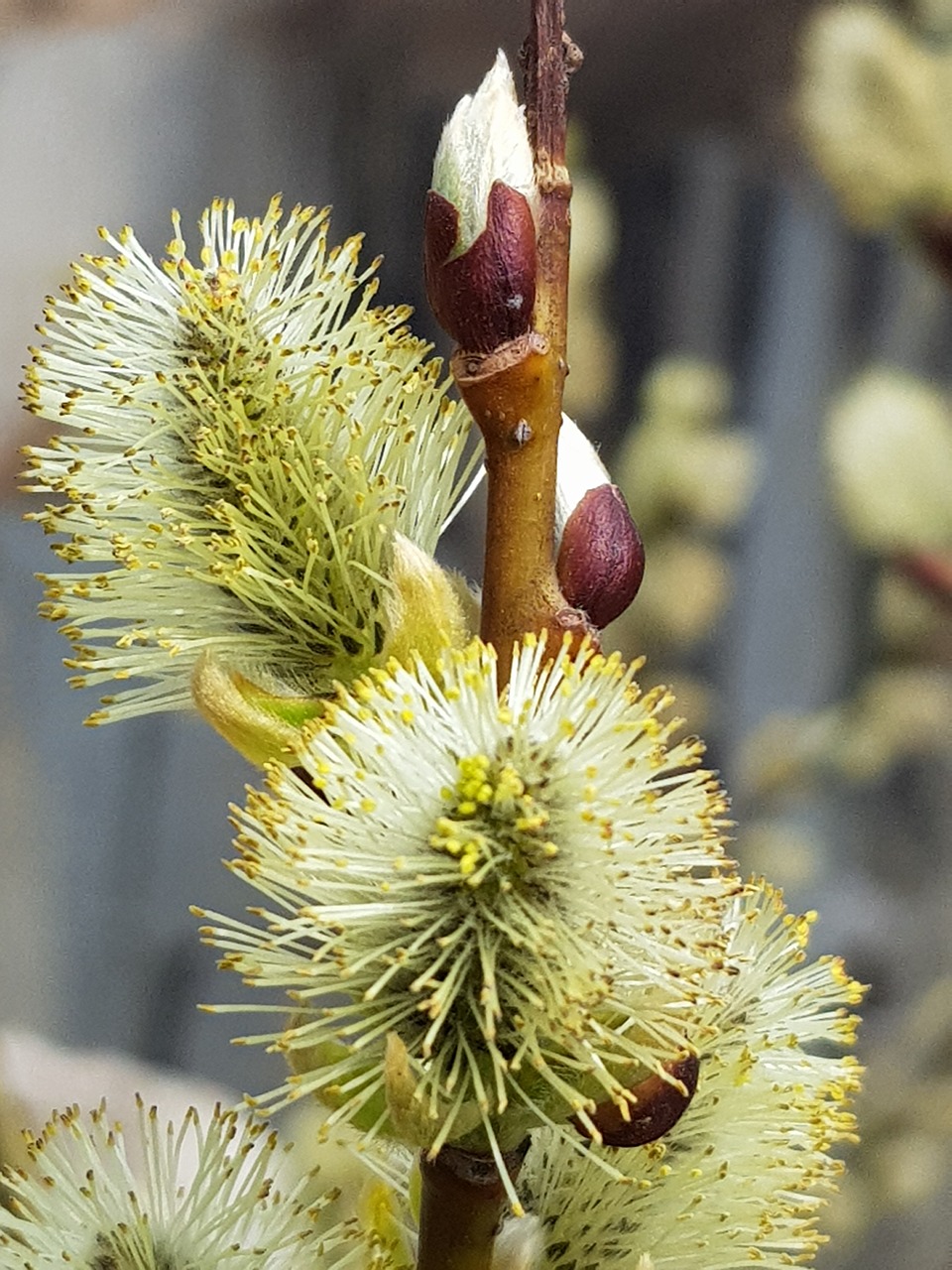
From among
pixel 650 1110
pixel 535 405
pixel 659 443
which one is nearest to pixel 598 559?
pixel 535 405

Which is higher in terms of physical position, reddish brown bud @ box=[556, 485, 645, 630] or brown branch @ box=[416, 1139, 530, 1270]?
reddish brown bud @ box=[556, 485, 645, 630]

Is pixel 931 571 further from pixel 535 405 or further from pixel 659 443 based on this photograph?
pixel 535 405

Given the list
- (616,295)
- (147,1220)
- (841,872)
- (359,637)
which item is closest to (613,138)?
(616,295)

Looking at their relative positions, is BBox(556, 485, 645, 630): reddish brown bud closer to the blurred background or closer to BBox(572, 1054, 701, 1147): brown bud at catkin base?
BBox(572, 1054, 701, 1147): brown bud at catkin base

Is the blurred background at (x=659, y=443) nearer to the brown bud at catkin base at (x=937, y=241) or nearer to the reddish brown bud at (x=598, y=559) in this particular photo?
the brown bud at catkin base at (x=937, y=241)

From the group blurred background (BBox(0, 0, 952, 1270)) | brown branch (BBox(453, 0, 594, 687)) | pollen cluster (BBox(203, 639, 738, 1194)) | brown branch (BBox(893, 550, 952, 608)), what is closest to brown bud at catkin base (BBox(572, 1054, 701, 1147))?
pollen cluster (BBox(203, 639, 738, 1194))

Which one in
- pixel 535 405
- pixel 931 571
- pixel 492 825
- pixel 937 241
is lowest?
pixel 492 825

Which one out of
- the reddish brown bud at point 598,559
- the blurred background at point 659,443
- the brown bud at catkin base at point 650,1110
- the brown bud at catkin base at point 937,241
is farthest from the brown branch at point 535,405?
the brown bud at catkin base at point 937,241
